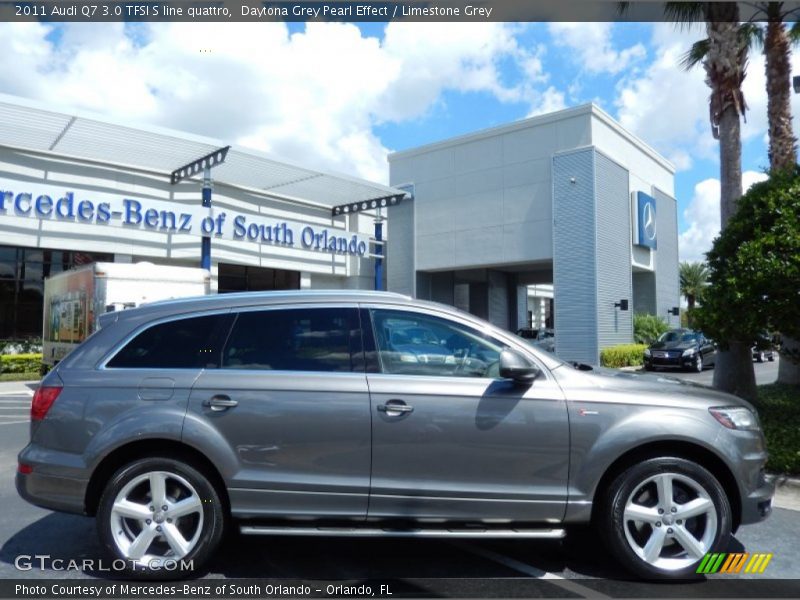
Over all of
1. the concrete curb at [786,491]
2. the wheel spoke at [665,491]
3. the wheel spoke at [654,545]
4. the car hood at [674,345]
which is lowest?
the concrete curb at [786,491]

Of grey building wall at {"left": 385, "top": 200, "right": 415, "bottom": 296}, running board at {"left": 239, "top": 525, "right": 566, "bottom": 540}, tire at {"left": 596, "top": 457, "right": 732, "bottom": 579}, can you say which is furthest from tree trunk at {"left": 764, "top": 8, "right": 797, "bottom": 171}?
grey building wall at {"left": 385, "top": 200, "right": 415, "bottom": 296}

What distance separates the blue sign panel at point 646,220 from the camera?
2688 centimetres

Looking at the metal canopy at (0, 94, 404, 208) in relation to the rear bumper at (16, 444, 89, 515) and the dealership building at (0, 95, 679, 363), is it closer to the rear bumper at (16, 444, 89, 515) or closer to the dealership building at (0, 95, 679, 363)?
the dealership building at (0, 95, 679, 363)

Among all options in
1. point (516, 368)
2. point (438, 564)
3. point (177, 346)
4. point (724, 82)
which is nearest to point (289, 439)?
point (177, 346)

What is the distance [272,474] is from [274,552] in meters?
0.87

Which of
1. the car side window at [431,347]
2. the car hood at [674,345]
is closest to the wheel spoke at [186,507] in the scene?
the car side window at [431,347]

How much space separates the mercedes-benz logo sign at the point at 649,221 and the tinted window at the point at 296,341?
26.1 metres

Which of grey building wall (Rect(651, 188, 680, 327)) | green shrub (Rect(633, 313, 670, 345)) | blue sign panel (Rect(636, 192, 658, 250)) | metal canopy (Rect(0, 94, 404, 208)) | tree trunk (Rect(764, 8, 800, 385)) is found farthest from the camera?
grey building wall (Rect(651, 188, 680, 327))

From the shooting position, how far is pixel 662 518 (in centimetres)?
377

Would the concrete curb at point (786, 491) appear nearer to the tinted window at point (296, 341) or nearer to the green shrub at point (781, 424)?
the green shrub at point (781, 424)

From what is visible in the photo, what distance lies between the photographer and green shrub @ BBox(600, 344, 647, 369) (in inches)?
875

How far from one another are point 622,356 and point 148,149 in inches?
702

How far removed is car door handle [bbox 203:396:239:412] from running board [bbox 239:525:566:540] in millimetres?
769

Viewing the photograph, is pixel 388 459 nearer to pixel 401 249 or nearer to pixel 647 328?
pixel 647 328
